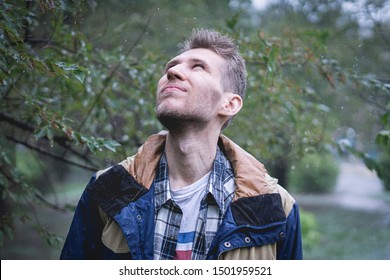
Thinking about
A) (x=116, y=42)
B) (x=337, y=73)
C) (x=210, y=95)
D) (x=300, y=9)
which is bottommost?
(x=210, y=95)

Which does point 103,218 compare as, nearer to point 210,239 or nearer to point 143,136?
point 210,239

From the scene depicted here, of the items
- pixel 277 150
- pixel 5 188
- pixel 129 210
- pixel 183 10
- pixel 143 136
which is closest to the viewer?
pixel 129 210

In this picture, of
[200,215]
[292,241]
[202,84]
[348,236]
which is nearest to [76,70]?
[202,84]

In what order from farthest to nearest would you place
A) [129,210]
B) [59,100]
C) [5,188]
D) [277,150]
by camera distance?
[277,150]
[59,100]
[5,188]
[129,210]

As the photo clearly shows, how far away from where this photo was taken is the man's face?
5.70 ft

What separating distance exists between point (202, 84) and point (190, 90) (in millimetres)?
65

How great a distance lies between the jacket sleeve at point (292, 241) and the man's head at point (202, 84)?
19.8 inches

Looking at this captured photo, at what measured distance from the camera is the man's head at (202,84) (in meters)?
1.75

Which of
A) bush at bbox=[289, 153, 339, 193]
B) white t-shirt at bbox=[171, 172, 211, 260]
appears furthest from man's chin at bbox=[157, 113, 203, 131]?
bush at bbox=[289, 153, 339, 193]

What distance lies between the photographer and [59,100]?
270cm

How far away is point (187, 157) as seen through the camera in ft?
5.83

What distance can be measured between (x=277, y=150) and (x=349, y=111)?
2.60 meters

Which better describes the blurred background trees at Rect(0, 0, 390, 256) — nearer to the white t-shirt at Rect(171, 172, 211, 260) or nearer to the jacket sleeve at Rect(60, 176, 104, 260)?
the jacket sleeve at Rect(60, 176, 104, 260)
